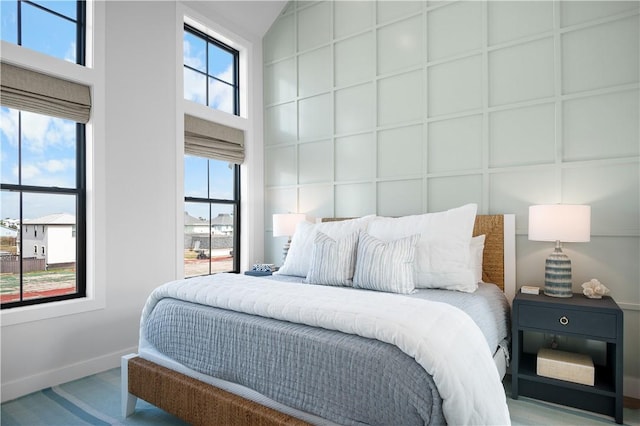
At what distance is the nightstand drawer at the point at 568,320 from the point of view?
6.84 feet

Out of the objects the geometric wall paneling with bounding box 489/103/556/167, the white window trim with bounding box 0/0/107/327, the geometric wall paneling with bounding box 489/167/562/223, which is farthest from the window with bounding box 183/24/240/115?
the geometric wall paneling with bounding box 489/167/562/223

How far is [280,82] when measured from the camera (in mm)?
4148

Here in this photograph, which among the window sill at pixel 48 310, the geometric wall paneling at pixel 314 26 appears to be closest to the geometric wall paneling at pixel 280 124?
the geometric wall paneling at pixel 314 26

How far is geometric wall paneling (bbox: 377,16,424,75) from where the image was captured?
323 centimetres

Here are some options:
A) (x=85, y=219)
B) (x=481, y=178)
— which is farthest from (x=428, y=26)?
(x=85, y=219)

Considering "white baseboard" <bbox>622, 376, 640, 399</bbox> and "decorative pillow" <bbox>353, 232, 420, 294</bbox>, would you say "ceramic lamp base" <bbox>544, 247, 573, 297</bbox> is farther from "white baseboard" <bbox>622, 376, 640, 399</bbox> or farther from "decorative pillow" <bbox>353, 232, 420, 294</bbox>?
"decorative pillow" <bbox>353, 232, 420, 294</bbox>

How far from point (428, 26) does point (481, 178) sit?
134cm

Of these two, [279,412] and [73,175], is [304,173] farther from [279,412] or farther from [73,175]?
[279,412]

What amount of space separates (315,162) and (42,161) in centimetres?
224

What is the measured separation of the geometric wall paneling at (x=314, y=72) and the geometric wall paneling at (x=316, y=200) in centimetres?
97

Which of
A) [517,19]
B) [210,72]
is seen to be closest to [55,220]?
[210,72]

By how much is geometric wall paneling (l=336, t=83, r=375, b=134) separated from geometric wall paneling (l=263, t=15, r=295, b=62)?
2.89ft

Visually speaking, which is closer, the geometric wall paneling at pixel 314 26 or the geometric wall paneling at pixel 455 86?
the geometric wall paneling at pixel 455 86

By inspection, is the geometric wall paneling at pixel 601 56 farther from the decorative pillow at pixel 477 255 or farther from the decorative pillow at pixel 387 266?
the decorative pillow at pixel 387 266
